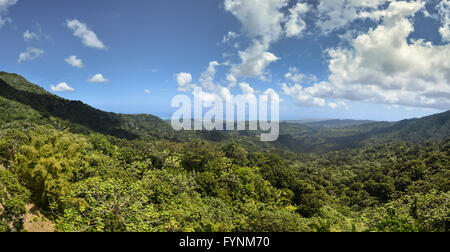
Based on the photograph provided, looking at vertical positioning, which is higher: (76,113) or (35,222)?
(76,113)

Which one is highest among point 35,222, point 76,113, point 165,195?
point 76,113

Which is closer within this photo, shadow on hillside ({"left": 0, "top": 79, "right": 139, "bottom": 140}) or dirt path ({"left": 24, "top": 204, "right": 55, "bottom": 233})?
dirt path ({"left": 24, "top": 204, "right": 55, "bottom": 233})

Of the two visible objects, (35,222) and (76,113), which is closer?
(35,222)

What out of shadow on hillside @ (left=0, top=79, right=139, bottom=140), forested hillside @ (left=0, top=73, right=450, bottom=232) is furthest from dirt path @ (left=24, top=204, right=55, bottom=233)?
shadow on hillside @ (left=0, top=79, right=139, bottom=140)

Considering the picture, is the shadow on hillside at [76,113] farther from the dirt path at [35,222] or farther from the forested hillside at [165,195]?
the dirt path at [35,222]

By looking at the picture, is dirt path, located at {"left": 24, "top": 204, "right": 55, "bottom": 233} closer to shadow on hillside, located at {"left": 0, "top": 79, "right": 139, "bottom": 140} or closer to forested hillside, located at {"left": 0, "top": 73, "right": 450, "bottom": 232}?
forested hillside, located at {"left": 0, "top": 73, "right": 450, "bottom": 232}

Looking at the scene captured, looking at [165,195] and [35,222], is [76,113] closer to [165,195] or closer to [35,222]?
[35,222]

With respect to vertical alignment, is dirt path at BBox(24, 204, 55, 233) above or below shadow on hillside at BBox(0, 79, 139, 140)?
below

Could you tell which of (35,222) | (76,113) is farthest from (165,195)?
(76,113)

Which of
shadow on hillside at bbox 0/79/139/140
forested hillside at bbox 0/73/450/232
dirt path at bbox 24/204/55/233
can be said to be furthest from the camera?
shadow on hillside at bbox 0/79/139/140

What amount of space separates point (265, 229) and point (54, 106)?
536 feet


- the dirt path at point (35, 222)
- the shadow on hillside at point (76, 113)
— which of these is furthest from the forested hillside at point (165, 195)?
the shadow on hillside at point (76, 113)
